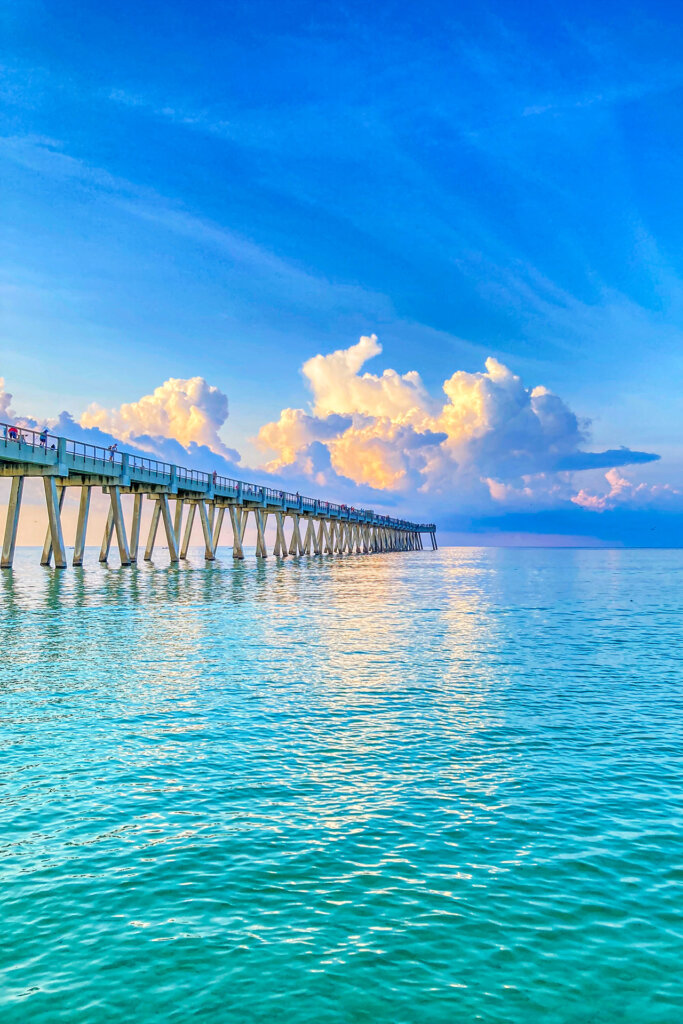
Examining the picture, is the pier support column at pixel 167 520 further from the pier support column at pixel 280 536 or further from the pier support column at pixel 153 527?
the pier support column at pixel 280 536

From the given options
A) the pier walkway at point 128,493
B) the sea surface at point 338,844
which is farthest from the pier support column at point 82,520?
the sea surface at point 338,844

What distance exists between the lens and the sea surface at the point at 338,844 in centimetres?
557

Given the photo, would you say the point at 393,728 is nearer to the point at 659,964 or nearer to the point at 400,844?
the point at 400,844

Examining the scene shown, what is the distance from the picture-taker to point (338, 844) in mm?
7988

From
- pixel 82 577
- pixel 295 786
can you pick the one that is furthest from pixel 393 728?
pixel 82 577

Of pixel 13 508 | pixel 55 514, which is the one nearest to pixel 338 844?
pixel 13 508

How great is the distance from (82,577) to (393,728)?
150 ft

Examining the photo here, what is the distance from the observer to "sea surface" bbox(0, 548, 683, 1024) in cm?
557

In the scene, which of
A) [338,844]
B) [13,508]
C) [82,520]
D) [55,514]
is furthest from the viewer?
[82,520]

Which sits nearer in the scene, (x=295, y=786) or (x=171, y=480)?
(x=295, y=786)

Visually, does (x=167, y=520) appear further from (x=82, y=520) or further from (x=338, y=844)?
(x=338, y=844)

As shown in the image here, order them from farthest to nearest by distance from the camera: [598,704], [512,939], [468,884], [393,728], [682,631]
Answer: [682,631] → [598,704] → [393,728] → [468,884] → [512,939]

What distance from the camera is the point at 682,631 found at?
2933 cm

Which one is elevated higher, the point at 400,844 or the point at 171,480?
the point at 171,480
